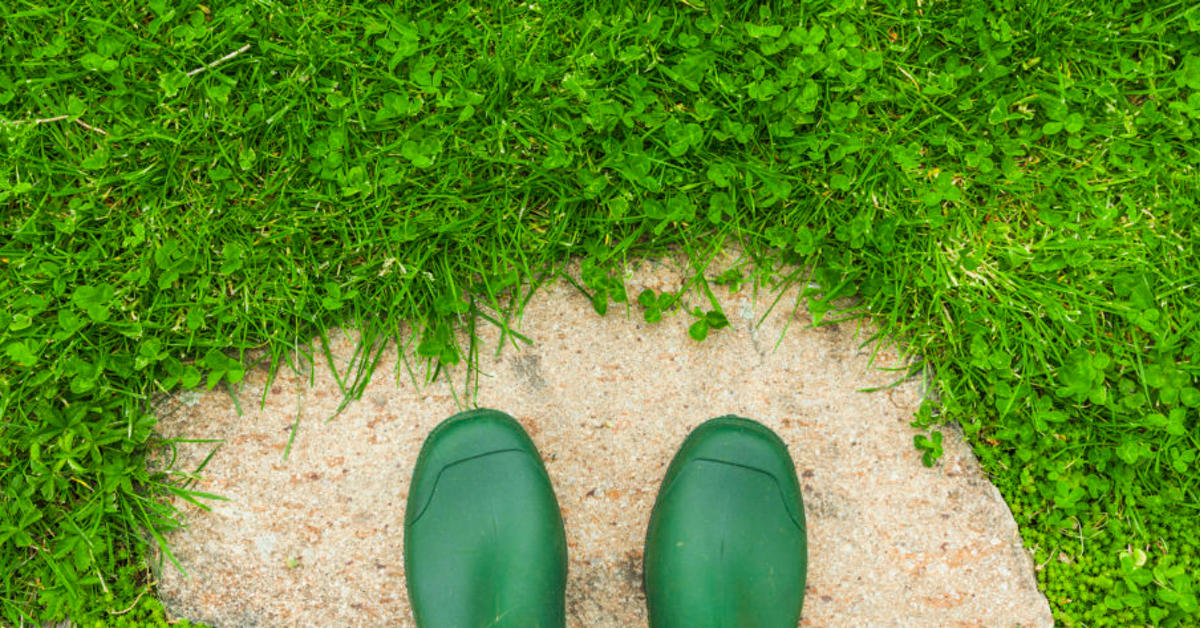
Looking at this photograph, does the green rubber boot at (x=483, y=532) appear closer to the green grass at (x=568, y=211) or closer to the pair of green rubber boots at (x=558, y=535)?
the pair of green rubber boots at (x=558, y=535)

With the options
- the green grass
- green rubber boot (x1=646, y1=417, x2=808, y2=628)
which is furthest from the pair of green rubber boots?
the green grass

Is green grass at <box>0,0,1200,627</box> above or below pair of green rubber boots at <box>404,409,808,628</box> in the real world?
above

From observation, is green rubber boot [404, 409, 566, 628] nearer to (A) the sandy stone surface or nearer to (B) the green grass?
(A) the sandy stone surface

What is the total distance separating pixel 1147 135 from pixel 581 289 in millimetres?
1824

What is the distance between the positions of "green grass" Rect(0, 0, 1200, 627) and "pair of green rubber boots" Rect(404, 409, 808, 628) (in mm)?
369

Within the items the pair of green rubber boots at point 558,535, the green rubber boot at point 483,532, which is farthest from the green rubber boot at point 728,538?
the green rubber boot at point 483,532

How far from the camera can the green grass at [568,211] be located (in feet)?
7.07

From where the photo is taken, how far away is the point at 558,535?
7.14 ft

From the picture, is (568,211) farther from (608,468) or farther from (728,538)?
(728,538)

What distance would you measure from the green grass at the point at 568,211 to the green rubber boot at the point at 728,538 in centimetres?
39

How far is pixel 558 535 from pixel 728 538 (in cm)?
50

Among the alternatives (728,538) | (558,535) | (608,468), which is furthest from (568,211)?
(728,538)

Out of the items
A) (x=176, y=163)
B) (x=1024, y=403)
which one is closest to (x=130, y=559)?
(x=176, y=163)

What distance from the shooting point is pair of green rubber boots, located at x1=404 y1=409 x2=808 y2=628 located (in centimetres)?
213
